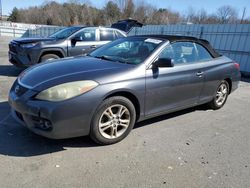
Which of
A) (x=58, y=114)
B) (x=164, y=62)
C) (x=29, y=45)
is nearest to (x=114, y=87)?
(x=58, y=114)

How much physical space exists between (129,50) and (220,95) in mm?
2334

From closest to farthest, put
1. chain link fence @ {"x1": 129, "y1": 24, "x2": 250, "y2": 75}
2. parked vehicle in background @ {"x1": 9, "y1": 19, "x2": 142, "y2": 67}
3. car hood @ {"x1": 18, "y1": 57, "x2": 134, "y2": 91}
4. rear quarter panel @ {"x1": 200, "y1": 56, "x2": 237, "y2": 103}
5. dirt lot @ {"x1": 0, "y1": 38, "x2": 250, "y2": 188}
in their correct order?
dirt lot @ {"x1": 0, "y1": 38, "x2": 250, "y2": 188}, car hood @ {"x1": 18, "y1": 57, "x2": 134, "y2": 91}, rear quarter panel @ {"x1": 200, "y1": 56, "x2": 237, "y2": 103}, parked vehicle in background @ {"x1": 9, "y1": 19, "x2": 142, "y2": 67}, chain link fence @ {"x1": 129, "y1": 24, "x2": 250, "y2": 75}

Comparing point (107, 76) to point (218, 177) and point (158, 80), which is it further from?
point (218, 177)

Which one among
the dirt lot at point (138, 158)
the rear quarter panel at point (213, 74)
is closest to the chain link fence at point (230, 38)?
the rear quarter panel at point (213, 74)

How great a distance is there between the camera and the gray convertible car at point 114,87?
3080 millimetres

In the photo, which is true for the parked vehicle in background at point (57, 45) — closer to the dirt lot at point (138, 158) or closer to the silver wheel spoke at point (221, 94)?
the dirt lot at point (138, 158)

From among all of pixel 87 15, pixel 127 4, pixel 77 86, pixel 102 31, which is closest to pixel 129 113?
pixel 77 86

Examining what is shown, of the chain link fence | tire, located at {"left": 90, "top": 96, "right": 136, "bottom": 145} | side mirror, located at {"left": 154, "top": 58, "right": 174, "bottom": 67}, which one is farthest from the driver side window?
the chain link fence

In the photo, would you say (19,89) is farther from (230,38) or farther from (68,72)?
(230,38)

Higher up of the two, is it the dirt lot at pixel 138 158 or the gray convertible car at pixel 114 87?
the gray convertible car at pixel 114 87

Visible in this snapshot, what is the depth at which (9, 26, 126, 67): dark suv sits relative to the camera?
281 inches

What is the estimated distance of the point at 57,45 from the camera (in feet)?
24.2

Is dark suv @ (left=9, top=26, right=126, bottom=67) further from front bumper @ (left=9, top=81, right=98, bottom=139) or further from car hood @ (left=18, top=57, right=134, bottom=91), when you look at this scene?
front bumper @ (left=9, top=81, right=98, bottom=139)

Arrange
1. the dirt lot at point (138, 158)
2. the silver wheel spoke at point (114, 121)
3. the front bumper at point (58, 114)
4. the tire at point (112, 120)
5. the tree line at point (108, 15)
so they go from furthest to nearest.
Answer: the tree line at point (108, 15), the silver wheel spoke at point (114, 121), the tire at point (112, 120), the front bumper at point (58, 114), the dirt lot at point (138, 158)
